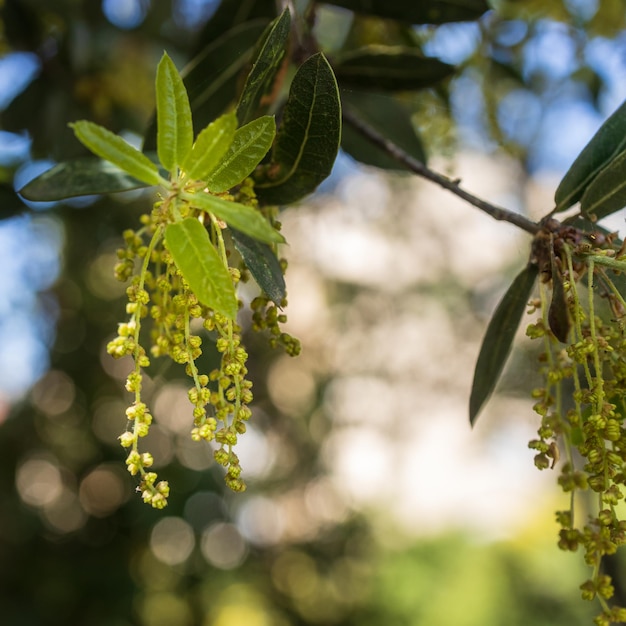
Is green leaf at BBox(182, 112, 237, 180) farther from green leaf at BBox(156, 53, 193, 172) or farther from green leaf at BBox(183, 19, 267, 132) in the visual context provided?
green leaf at BBox(183, 19, 267, 132)

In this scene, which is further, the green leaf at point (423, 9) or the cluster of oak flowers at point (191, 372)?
the green leaf at point (423, 9)

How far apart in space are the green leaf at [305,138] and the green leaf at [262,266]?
11cm

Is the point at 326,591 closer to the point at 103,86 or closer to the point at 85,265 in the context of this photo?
the point at 85,265

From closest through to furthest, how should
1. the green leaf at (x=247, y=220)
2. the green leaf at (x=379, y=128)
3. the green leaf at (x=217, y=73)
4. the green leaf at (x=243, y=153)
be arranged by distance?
the green leaf at (x=247, y=220) → the green leaf at (x=243, y=153) → the green leaf at (x=217, y=73) → the green leaf at (x=379, y=128)

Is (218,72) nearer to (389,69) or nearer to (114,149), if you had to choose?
(389,69)

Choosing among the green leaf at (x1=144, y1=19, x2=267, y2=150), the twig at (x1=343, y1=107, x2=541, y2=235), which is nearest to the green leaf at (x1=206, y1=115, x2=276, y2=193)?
the twig at (x1=343, y1=107, x2=541, y2=235)

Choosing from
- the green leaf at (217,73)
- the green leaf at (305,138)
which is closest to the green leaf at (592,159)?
the green leaf at (305,138)

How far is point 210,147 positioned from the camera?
57 centimetres

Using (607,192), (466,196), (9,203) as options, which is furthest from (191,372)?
(9,203)

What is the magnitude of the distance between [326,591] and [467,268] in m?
3.74

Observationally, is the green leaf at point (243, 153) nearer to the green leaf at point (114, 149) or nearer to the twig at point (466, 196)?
the green leaf at point (114, 149)

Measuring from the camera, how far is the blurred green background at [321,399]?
5.39ft

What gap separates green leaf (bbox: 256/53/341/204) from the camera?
2.29 ft

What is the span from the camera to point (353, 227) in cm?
619
